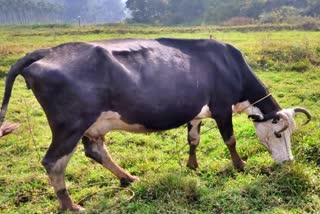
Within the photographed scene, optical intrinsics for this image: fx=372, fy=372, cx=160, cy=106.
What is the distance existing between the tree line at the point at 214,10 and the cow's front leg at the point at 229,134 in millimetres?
32758

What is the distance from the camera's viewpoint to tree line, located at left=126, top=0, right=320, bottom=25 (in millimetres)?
40438

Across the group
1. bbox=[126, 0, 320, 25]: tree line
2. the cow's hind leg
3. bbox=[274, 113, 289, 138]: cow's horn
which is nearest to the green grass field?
bbox=[274, 113, 289, 138]: cow's horn

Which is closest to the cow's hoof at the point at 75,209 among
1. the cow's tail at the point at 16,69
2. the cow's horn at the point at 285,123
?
the cow's tail at the point at 16,69

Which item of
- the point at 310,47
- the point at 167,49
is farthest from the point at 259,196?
the point at 310,47

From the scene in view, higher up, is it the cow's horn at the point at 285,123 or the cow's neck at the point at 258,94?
the cow's neck at the point at 258,94

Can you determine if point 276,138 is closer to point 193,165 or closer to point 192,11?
point 193,165

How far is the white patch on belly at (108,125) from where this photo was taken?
403 centimetres

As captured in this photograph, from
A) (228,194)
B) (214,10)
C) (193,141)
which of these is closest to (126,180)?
(193,141)

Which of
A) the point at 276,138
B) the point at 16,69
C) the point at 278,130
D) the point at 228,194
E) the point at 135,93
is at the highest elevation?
the point at 16,69

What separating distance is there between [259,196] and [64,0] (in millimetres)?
135901

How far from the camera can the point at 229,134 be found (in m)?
4.96

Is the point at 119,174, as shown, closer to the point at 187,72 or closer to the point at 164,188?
the point at 164,188

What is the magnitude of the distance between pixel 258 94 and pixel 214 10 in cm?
4743

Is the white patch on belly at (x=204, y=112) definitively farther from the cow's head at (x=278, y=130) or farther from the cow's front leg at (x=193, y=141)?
the cow's head at (x=278, y=130)
